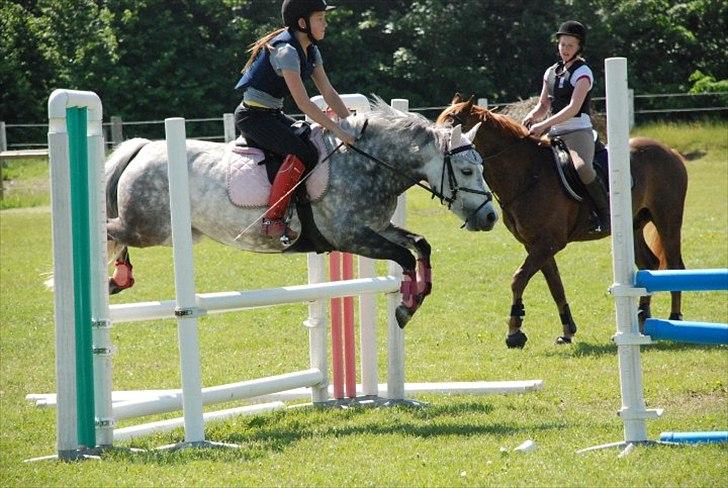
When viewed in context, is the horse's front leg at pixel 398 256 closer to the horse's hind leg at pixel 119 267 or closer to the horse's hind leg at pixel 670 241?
the horse's hind leg at pixel 119 267

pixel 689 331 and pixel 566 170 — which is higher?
pixel 566 170

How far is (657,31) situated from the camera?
115 feet

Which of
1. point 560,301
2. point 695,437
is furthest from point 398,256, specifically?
point 560,301

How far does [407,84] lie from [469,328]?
942 inches

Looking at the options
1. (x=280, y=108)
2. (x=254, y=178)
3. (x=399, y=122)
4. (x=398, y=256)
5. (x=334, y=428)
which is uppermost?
(x=280, y=108)

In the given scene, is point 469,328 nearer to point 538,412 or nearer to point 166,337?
point 166,337

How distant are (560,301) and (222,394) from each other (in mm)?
4663

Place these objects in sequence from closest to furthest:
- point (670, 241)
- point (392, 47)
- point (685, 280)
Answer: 1. point (685, 280)
2. point (670, 241)
3. point (392, 47)

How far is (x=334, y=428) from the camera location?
24.5ft

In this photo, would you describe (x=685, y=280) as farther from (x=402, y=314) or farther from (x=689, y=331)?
(x=402, y=314)

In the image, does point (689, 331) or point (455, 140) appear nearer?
point (689, 331)

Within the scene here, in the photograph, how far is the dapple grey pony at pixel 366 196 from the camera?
7.73 metres

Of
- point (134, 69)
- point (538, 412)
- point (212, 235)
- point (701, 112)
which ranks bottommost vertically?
point (538, 412)

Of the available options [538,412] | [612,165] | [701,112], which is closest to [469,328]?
[538,412]
